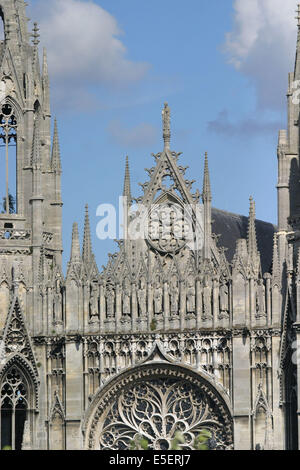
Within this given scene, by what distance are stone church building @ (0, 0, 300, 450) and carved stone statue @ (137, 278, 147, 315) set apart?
5 centimetres

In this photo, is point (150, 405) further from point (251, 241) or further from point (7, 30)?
point (7, 30)

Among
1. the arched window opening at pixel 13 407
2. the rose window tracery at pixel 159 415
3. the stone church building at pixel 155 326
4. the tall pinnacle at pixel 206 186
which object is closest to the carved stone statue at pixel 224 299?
the stone church building at pixel 155 326

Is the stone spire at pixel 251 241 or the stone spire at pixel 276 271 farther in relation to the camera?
the stone spire at pixel 251 241

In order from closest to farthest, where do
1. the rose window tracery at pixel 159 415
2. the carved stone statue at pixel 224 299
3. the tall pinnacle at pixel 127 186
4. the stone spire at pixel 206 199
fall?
the carved stone statue at pixel 224 299 < the rose window tracery at pixel 159 415 < the stone spire at pixel 206 199 < the tall pinnacle at pixel 127 186

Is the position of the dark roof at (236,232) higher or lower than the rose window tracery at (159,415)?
higher

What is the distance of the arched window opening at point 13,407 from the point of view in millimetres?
48781

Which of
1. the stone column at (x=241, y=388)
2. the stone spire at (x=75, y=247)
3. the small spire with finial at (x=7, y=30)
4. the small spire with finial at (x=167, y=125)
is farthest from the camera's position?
the small spire with finial at (x=7, y=30)

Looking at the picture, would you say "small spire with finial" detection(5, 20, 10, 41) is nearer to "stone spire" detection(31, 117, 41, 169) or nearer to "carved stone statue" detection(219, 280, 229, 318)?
"stone spire" detection(31, 117, 41, 169)

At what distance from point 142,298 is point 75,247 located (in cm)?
234

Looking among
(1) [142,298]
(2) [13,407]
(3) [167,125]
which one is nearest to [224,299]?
(1) [142,298]

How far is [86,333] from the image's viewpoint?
4847cm

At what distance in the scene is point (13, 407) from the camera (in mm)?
→ 48750

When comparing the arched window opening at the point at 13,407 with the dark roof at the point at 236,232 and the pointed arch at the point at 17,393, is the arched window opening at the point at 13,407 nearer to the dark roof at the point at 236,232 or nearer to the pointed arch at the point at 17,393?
the pointed arch at the point at 17,393

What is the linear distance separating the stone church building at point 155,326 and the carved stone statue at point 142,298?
2.1 inches
